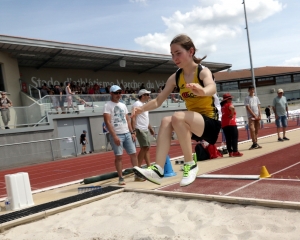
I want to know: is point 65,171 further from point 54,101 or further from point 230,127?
point 54,101

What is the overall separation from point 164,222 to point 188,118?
1.79 meters

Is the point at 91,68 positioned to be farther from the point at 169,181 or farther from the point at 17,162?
the point at 169,181

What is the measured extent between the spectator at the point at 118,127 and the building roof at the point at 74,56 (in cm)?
1358

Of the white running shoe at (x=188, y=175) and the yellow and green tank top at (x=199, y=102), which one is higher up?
the yellow and green tank top at (x=199, y=102)

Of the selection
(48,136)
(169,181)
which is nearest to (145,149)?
(169,181)

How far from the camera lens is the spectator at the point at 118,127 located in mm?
6430

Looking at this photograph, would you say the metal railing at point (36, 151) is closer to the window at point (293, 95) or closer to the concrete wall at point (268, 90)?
the concrete wall at point (268, 90)

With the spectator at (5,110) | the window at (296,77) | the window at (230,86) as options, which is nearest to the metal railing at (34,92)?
the spectator at (5,110)

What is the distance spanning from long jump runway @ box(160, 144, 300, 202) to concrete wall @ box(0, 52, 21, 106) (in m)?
16.2

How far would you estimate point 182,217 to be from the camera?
4113mm

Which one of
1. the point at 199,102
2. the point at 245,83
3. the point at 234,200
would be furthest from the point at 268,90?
the point at 199,102

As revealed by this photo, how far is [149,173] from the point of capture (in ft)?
9.41

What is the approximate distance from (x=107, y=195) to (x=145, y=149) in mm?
1730

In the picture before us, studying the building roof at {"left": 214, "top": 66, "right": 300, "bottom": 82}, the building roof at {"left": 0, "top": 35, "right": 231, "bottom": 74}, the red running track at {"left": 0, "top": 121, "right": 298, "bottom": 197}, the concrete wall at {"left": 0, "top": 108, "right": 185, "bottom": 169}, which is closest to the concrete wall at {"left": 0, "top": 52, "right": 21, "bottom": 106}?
the building roof at {"left": 0, "top": 35, "right": 231, "bottom": 74}
